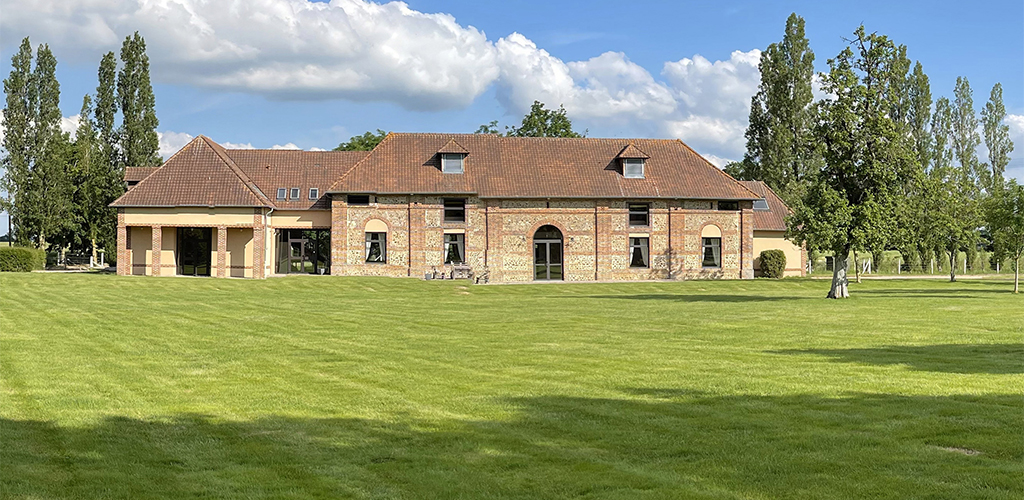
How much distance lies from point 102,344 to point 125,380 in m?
4.37

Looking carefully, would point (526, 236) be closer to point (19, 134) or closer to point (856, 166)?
point (856, 166)

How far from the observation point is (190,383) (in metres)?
11.7

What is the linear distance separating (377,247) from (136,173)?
42.0 feet

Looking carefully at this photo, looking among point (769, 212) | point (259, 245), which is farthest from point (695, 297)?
point (259, 245)

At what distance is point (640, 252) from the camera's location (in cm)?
4556

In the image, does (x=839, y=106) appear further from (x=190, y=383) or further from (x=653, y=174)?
(x=190, y=383)

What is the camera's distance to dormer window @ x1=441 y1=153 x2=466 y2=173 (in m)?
45.2

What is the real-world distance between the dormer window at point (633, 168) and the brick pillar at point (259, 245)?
17777 mm

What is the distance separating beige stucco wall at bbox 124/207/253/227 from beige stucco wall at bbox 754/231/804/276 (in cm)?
2606

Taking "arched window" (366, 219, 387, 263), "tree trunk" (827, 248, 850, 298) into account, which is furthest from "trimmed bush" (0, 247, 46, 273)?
"tree trunk" (827, 248, 850, 298)

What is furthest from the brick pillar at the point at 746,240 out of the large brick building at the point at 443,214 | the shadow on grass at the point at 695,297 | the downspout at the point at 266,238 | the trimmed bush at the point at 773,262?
the downspout at the point at 266,238

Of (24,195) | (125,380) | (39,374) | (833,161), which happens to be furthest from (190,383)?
(24,195)

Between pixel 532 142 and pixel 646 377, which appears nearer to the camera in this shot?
pixel 646 377

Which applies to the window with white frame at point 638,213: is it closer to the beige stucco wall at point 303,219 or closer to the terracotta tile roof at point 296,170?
the terracotta tile roof at point 296,170
